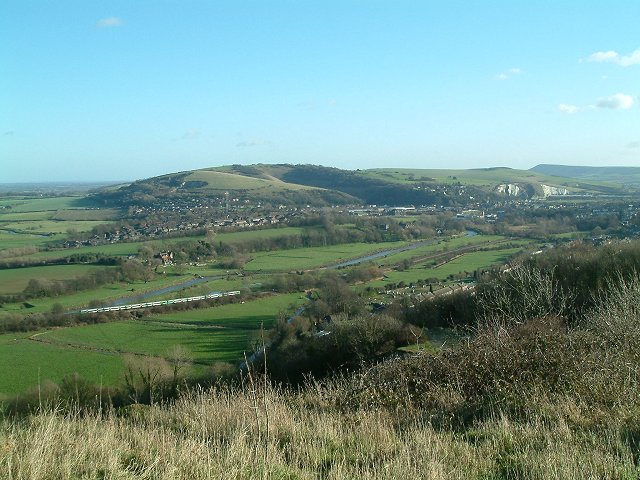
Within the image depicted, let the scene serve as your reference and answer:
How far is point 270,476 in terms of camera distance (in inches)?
152

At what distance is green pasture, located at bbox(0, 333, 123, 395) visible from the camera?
706 inches

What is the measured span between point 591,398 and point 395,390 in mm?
2091

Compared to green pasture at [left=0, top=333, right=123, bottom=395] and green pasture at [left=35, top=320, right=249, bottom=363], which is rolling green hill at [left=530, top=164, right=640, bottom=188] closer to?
green pasture at [left=35, top=320, right=249, bottom=363]

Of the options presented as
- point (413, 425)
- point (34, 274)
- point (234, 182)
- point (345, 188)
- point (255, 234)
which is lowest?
point (34, 274)

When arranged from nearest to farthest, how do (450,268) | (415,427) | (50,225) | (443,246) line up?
(415,427) → (450,268) → (443,246) → (50,225)

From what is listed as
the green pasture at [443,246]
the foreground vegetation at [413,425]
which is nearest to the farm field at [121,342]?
the foreground vegetation at [413,425]

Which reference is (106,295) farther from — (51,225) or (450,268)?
(51,225)

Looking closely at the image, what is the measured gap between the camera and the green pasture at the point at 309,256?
41.0 meters

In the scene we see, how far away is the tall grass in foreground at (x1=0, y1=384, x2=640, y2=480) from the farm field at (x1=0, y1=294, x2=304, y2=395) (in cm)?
1350

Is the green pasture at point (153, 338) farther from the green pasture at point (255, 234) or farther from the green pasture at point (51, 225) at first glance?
the green pasture at point (51, 225)

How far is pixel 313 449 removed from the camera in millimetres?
4590

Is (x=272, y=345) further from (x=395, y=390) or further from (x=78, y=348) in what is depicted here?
(x=395, y=390)

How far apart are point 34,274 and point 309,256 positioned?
19.1m

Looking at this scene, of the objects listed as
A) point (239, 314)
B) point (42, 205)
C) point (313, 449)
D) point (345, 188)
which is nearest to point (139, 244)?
point (239, 314)
